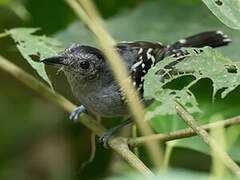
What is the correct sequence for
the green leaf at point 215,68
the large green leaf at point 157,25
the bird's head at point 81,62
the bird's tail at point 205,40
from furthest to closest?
the large green leaf at point 157,25
the bird's tail at point 205,40
the bird's head at point 81,62
the green leaf at point 215,68

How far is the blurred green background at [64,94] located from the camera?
372cm

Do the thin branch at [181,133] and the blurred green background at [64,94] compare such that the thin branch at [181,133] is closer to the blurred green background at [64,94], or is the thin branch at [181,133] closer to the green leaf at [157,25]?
the blurred green background at [64,94]

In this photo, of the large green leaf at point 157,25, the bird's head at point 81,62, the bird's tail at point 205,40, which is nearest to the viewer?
the bird's head at point 81,62

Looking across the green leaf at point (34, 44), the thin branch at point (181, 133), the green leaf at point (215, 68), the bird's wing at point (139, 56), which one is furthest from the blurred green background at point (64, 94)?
the green leaf at point (215, 68)

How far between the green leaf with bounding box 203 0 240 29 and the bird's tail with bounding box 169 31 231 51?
5.19ft

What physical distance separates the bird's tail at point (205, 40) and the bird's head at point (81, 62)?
69cm

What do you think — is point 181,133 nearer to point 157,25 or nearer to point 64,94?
point 157,25

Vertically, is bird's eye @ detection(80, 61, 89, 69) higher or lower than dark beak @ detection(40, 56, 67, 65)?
higher

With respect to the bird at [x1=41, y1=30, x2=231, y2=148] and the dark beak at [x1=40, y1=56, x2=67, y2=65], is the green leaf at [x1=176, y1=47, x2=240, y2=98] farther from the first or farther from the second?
the bird at [x1=41, y1=30, x2=231, y2=148]

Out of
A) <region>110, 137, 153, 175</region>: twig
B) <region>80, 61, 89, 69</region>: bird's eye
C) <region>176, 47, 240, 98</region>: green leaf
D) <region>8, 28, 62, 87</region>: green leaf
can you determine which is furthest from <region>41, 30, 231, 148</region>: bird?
<region>176, 47, 240, 98</region>: green leaf

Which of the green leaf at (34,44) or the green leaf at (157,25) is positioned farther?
the green leaf at (157,25)

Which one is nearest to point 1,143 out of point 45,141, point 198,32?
point 45,141

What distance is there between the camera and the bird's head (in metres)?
2.96

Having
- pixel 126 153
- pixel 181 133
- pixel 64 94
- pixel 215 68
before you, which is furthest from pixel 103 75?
pixel 215 68
